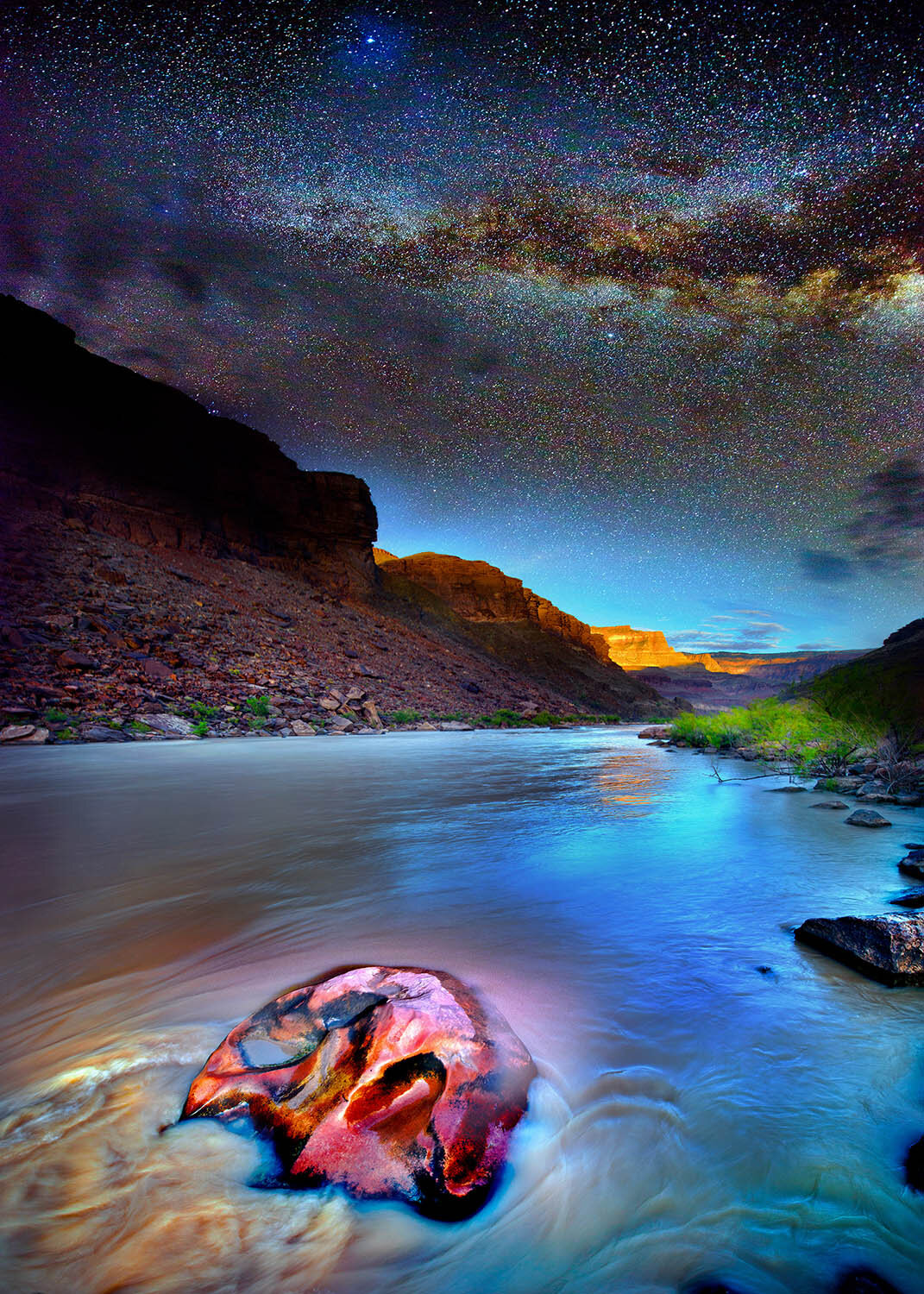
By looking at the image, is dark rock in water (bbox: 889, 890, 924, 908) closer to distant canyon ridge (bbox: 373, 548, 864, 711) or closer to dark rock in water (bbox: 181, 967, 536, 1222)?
dark rock in water (bbox: 181, 967, 536, 1222)

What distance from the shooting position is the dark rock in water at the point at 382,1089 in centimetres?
119

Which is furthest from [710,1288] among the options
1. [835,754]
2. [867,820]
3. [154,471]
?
[154,471]

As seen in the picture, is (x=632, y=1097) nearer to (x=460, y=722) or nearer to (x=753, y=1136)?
(x=753, y=1136)

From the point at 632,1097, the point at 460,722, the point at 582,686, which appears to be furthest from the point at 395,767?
the point at 582,686

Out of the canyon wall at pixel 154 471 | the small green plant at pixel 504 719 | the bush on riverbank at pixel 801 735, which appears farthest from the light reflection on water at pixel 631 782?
the canyon wall at pixel 154 471

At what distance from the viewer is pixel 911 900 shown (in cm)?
292

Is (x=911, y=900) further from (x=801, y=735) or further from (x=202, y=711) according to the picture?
(x=202, y=711)

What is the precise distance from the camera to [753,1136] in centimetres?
136

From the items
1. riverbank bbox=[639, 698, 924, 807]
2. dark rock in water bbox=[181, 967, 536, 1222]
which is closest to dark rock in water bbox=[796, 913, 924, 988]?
dark rock in water bbox=[181, 967, 536, 1222]

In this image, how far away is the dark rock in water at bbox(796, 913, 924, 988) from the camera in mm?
2141

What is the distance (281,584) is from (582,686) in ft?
119

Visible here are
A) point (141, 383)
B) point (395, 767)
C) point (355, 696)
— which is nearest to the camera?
point (395, 767)

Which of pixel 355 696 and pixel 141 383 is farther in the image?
pixel 141 383

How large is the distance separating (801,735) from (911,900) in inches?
297
